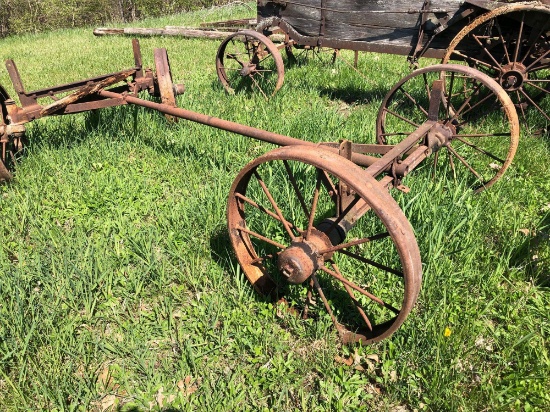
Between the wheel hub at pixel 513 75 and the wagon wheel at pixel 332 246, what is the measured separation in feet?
8.69

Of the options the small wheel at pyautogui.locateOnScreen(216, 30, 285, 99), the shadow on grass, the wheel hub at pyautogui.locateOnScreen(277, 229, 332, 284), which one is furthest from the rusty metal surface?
the small wheel at pyautogui.locateOnScreen(216, 30, 285, 99)

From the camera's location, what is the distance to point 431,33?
4812 mm

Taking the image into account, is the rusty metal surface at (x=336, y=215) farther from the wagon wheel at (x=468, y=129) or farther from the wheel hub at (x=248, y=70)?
the wheel hub at (x=248, y=70)

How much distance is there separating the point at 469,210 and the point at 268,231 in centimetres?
146

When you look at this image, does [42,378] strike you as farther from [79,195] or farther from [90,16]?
[90,16]

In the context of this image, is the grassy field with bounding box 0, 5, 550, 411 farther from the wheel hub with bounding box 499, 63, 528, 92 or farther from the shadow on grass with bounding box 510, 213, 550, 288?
the wheel hub with bounding box 499, 63, 528, 92

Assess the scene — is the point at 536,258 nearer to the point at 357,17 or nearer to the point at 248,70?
the point at 357,17

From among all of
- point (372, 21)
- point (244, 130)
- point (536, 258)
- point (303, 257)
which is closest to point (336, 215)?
point (303, 257)

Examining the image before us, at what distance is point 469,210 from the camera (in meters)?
2.79

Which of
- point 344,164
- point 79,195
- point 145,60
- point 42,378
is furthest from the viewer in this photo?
point 145,60

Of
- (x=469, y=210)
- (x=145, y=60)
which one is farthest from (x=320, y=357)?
(x=145, y=60)

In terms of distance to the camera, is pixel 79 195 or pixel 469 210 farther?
pixel 79 195

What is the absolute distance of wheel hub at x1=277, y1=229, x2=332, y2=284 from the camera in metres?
1.89

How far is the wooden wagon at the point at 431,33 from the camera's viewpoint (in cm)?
405
